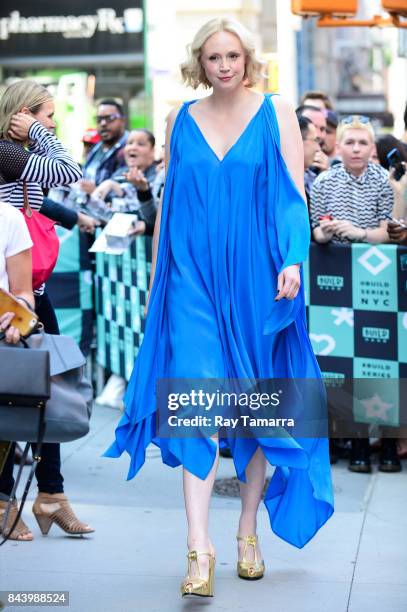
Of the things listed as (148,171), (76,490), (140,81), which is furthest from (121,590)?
(140,81)

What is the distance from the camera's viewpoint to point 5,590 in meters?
4.76

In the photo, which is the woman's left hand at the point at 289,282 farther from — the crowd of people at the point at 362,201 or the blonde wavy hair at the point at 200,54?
the crowd of people at the point at 362,201

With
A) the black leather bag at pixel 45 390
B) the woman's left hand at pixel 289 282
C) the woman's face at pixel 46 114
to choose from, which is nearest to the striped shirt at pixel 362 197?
the woman's face at pixel 46 114

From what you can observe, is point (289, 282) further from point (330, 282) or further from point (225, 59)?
point (330, 282)

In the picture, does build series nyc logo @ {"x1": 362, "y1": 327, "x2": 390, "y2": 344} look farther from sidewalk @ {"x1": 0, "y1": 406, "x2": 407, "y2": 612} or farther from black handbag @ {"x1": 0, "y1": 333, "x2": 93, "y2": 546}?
black handbag @ {"x1": 0, "y1": 333, "x2": 93, "y2": 546}

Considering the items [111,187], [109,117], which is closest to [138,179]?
[111,187]

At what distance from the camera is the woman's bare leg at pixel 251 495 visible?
4973 millimetres

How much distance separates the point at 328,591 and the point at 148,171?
4.72m

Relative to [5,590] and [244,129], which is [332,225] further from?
[5,590]

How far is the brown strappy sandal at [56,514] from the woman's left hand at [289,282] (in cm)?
153

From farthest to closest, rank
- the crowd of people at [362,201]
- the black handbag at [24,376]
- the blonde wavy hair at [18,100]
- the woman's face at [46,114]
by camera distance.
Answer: the crowd of people at [362,201] < the woman's face at [46,114] < the blonde wavy hair at [18,100] < the black handbag at [24,376]

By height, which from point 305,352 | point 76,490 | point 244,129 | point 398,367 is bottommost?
point 76,490

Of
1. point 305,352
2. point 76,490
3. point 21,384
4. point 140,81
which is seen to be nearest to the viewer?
point 21,384

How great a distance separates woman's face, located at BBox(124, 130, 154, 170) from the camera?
900cm
